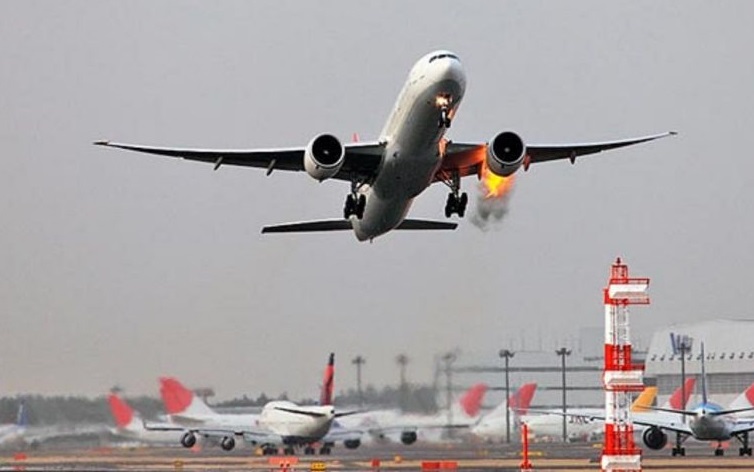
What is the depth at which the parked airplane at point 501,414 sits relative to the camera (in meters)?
82.8

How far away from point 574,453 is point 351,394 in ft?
51.2

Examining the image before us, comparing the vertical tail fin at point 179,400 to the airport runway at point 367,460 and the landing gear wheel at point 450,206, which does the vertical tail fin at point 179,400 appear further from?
the landing gear wheel at point 450,206

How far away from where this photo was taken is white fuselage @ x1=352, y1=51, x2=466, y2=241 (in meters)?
52.2

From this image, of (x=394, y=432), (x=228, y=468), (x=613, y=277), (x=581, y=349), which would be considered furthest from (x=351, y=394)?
(x=613, y=277)

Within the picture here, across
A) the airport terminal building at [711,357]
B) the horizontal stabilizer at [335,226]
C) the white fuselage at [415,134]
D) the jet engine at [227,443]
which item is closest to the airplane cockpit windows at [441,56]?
the white fuselage at [415,134]

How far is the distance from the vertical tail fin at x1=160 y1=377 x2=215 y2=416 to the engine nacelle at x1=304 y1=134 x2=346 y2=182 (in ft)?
60.9

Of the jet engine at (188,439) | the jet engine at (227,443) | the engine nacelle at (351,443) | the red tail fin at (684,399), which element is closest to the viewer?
the jet engine at (188,439)

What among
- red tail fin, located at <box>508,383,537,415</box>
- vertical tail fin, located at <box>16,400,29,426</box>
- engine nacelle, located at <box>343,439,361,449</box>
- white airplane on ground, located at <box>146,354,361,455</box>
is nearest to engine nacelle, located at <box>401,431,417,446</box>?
white airplane on ground, located at <box>146,354,361,455</box>

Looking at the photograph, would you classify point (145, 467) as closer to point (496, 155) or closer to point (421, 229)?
point (421, 229)

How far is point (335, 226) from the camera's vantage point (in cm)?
6562

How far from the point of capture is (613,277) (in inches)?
1863

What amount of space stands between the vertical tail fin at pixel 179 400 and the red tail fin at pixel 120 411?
5.41 ft

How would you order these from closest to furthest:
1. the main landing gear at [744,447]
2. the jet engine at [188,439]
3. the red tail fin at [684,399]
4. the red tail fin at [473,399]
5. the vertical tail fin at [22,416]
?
the vertical tail fin at [22,416]
the red tail fin at [473,399]
the main landing gear at [744,447]
the jet engine at [188,439]
the red tail fin at [684,399]

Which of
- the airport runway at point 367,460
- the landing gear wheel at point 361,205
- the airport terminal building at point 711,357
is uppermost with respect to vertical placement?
the airport terminal building at point 711,357
